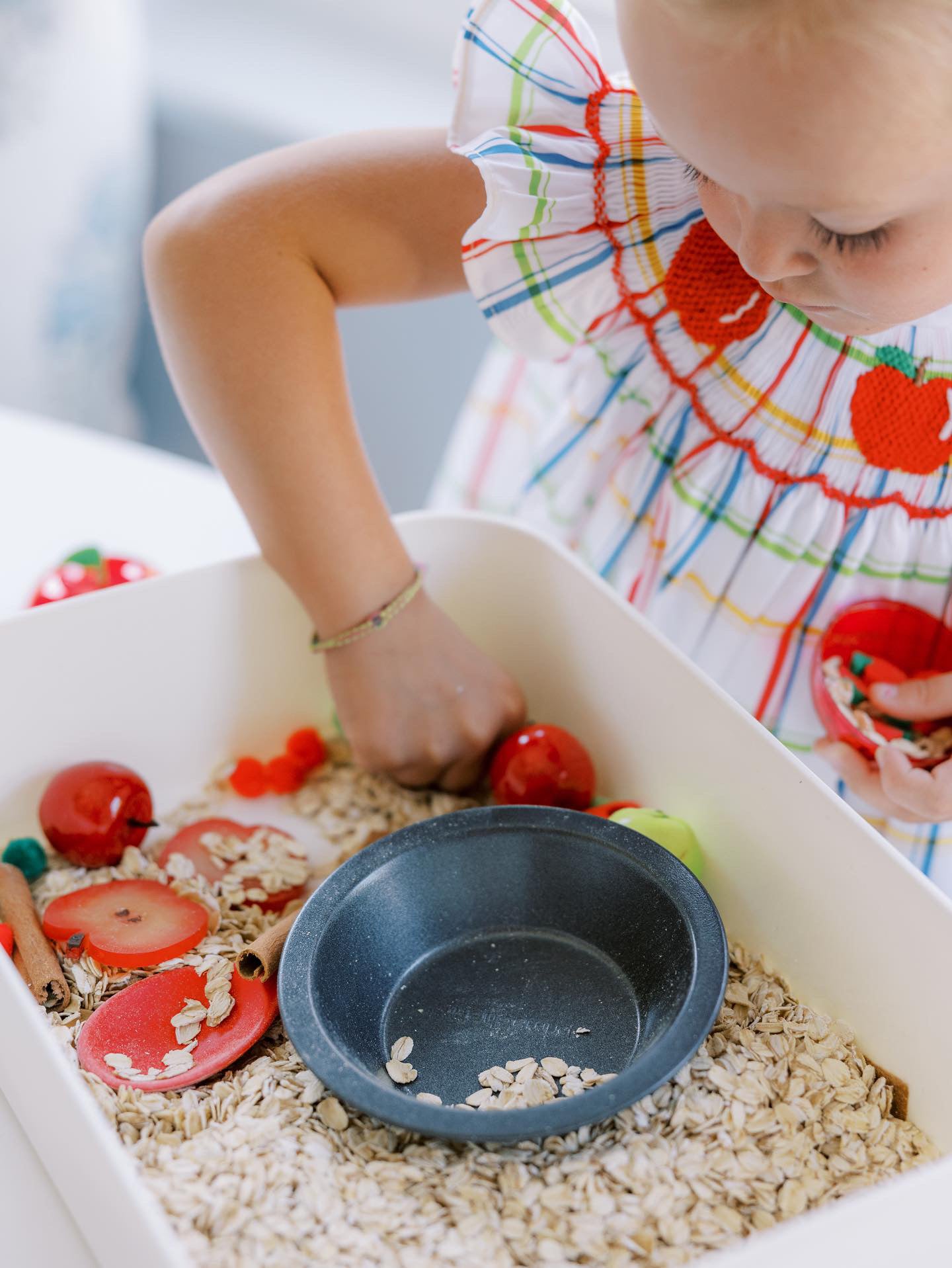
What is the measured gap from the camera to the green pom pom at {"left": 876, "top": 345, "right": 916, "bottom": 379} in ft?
2.31

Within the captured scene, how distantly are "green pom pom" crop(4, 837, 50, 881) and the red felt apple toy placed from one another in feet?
0.73

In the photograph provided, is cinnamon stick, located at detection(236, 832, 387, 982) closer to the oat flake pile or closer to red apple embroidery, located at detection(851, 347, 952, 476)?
the oat flake pile

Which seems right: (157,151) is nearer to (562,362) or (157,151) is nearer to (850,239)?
(562,362)

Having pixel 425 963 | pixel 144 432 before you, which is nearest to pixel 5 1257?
pixel 425 963

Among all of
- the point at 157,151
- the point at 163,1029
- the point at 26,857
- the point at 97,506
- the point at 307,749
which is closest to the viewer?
the point at 163,1029

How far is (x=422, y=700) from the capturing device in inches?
29.0

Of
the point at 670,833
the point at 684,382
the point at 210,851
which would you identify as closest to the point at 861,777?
the point at 670,833

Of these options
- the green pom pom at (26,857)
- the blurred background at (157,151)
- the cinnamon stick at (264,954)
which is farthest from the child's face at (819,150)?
the blurred background at (157,151)

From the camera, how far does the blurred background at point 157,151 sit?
→ 1531 mm

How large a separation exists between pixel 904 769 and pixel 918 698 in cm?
5

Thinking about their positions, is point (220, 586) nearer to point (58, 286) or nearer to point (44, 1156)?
point (44, 1156)

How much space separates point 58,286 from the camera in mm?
1629

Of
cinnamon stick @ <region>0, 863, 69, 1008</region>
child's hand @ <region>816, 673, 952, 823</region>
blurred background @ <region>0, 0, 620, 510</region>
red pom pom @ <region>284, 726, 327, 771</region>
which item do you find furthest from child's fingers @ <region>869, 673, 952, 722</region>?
blurred background @ <region>0, 0, 620, 510</region>

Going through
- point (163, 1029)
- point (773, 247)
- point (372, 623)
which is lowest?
point (163, 1029)
